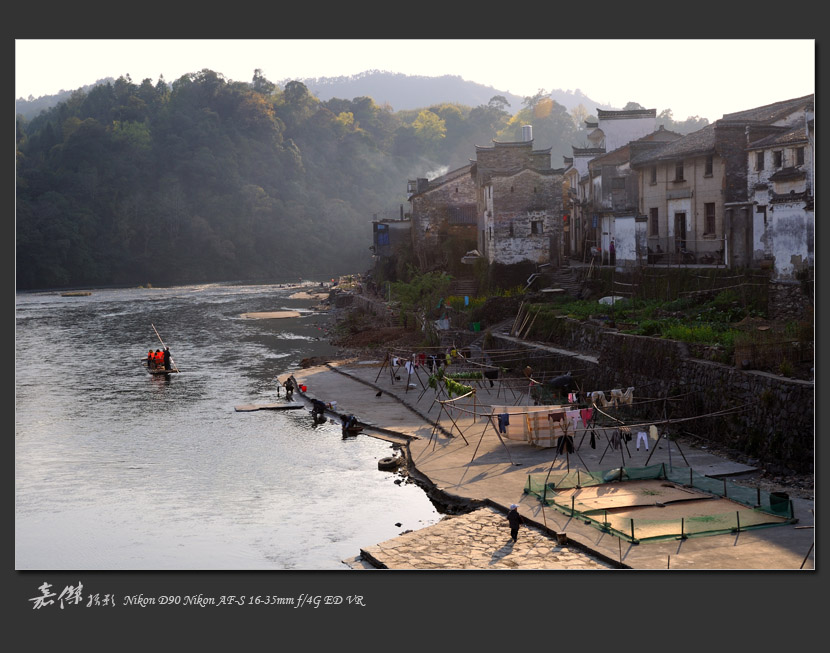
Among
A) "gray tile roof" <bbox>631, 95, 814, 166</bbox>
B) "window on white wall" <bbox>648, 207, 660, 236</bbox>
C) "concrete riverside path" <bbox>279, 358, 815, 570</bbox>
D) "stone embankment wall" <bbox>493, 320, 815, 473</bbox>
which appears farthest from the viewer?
"window on white wall" <bbox>648, 207, 660, 236</bbox>

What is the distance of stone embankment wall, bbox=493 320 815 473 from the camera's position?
72.0 ft

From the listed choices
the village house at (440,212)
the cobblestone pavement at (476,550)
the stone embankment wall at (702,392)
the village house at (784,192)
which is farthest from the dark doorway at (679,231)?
the village house at (440,212)

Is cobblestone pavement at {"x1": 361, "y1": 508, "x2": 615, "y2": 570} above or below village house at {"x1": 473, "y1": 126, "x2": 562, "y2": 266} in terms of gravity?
below

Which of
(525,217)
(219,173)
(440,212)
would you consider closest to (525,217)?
(525,217)

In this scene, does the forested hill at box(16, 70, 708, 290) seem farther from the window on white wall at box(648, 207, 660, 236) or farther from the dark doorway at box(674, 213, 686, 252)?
the dark doorway at box(674, 213, 686, 252)

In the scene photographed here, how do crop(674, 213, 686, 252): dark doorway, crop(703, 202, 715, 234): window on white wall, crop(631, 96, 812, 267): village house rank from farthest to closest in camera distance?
1. crop(674, 213, 686, 252): dark doorway
2. crop(703, 202, 715, 234): window on white wall
3. crop(631, 96, 812, 267): village house

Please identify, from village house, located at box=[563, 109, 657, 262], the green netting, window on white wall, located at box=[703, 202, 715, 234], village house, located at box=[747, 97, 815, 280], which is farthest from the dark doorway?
the green netting

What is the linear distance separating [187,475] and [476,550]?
37.3ft

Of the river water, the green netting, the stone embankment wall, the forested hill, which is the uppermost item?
the forested hill

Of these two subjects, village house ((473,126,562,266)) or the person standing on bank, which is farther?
village house ((473,126,562,266))

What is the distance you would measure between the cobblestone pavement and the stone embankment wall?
5.45 meters

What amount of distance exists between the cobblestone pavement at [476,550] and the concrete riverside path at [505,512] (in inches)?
0.8

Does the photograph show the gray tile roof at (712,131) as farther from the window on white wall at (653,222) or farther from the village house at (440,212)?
the village house at (440,212)

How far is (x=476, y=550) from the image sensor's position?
59.2 ft
